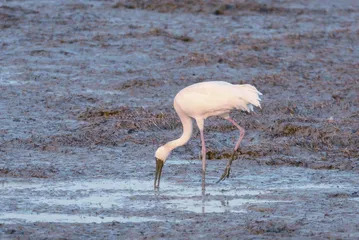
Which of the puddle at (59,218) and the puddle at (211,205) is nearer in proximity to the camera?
the puddle at (59,218)

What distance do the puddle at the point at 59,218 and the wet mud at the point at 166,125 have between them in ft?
0.05

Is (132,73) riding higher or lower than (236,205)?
lower

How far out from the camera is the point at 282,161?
10242 millimetres

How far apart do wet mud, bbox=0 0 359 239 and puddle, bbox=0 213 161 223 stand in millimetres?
15

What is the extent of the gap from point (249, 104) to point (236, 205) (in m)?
1.79

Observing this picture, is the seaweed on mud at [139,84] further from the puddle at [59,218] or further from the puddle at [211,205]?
the puddle at [59,218]

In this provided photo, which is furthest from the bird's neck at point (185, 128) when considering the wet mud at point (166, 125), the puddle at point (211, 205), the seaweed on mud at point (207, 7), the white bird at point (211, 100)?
the seaweed on mud at point (207, 7)

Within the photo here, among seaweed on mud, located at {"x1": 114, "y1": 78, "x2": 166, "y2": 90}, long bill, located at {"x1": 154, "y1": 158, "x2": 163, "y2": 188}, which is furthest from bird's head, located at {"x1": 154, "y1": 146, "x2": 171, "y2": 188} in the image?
seaweed on mud, located at {"x1": 114, "y1": 78, "x2": 166, "y2": 90}

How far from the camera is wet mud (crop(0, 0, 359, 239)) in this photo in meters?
7.91

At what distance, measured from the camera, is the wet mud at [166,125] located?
7906mm

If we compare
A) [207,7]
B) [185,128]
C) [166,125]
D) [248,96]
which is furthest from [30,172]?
[207,7]

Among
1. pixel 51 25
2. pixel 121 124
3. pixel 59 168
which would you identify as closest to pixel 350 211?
pixel 59 168

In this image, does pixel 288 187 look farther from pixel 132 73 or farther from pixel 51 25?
pixel 51 25

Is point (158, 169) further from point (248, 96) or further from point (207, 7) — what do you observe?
point (207, 7)
